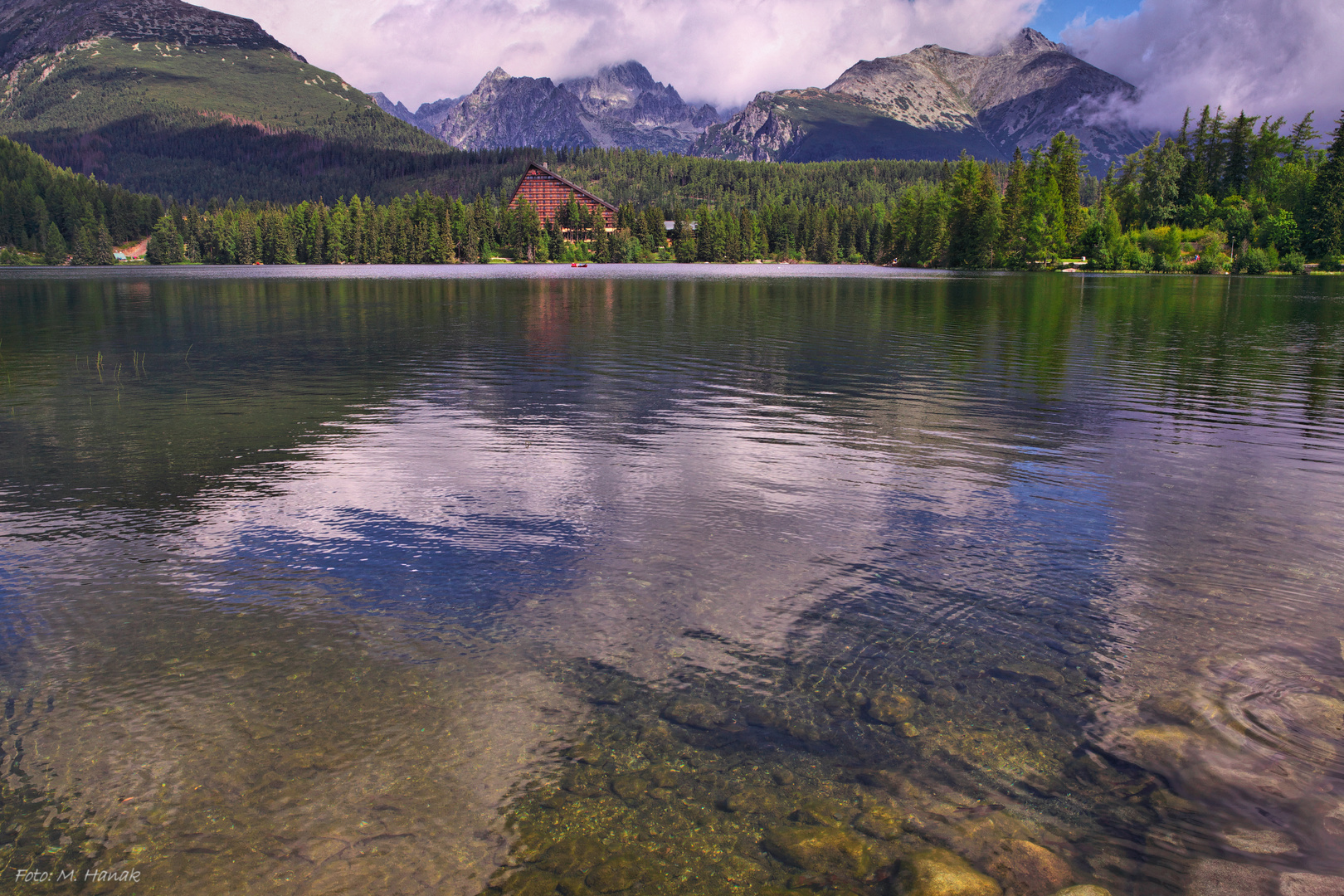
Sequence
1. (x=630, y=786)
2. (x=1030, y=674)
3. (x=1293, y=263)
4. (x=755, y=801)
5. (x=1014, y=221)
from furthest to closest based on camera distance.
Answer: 1. (x=1014, y=221)
2. (x=1293, y=263)
3. (x=1030, y=674)
4. (x=630, y=786)
5. (x=755, y=801)

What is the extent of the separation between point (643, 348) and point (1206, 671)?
1188 inches

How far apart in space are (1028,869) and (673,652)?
398cm

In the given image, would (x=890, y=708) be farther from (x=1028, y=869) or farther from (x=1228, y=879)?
(x=1228, y=879)

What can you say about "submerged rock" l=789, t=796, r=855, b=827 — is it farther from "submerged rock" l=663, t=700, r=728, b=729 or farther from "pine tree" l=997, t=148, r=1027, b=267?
"pine tree" l=997, t=148, r=1027, b=267

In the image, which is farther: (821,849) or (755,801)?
(755,801)

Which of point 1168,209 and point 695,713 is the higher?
point 1168,209

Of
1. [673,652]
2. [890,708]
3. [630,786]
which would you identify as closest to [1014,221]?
[673,652]

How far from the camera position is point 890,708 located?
7.47m

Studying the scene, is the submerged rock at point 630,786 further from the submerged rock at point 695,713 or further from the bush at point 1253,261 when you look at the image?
the bush at point 1253,261

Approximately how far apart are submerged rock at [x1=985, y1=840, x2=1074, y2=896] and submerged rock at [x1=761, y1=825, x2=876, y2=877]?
2.87 feet

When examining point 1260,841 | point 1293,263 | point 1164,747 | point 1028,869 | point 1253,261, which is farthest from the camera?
point 1293,263

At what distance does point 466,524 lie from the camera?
1258 centimetres

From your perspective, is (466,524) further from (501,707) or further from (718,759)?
(718,759)

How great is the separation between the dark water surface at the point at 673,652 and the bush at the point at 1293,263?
13353 centimetres
